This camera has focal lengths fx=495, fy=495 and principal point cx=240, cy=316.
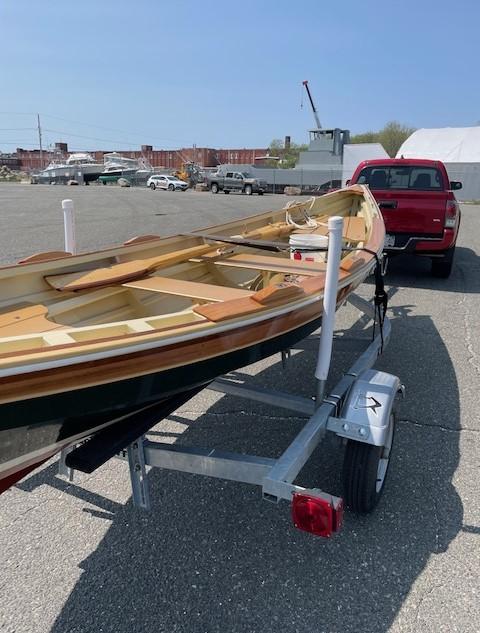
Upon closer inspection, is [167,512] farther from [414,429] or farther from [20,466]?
[414,429]

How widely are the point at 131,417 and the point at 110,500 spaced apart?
767mm

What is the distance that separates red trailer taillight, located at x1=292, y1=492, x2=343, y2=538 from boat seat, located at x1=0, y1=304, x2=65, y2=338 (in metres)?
1.55

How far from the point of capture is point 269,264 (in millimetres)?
3729

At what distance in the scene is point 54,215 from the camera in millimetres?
17672

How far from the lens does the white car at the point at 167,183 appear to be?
1795 inches

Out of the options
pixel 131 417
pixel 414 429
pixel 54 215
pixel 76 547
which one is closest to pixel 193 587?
pixel 76 547

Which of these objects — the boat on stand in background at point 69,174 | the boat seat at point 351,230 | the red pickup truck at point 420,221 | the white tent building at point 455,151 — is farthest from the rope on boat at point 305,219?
the boat on stand in background at point 69,174

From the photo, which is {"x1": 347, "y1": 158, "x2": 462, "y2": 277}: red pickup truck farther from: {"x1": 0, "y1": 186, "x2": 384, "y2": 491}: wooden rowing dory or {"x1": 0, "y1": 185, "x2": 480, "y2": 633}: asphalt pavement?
{"x1": 0, "y1": 185, "x2": 480, "y2": 633}: asphalt pavement

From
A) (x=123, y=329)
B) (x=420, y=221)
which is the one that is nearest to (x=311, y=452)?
(x=123, y=329)

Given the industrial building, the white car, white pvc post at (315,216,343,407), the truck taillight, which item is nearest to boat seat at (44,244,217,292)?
white pvc post at (315,216,343,407)

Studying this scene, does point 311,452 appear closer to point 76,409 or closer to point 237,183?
point 76,409

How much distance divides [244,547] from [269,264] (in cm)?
198

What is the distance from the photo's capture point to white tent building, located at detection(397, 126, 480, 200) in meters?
36.1

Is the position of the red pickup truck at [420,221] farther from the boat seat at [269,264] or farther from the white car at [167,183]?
the white car at [167,183]
